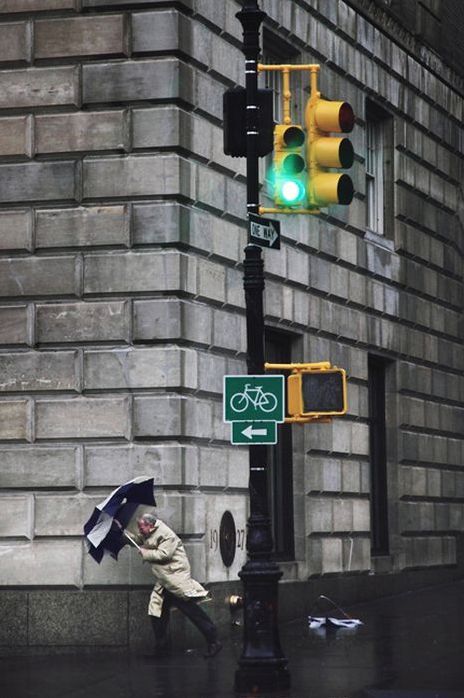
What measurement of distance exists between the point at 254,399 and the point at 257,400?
31 mm

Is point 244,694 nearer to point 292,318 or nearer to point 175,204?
point 175,204

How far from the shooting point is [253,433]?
17.3 meters

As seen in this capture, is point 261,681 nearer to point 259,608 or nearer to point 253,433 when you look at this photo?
point 259,608

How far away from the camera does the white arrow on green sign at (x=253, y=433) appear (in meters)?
17.2

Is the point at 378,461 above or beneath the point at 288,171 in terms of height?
beneath

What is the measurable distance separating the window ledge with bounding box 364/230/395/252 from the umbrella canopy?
366 inches

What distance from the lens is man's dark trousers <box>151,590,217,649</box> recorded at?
20.2 m

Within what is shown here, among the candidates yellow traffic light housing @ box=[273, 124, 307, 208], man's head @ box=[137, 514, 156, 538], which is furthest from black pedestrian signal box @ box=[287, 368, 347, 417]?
man's head @ box=[137, 514, 156, 538]

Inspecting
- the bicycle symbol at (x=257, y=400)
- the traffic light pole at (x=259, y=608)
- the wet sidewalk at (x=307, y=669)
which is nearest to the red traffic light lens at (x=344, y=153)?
the bicycle symbol at (x=257, y=400)

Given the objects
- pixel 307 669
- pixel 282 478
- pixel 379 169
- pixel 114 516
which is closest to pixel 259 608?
pixel 307 669

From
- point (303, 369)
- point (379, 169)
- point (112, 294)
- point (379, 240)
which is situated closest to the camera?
point (303, 369)

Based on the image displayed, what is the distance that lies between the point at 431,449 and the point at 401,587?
3086 millimetres

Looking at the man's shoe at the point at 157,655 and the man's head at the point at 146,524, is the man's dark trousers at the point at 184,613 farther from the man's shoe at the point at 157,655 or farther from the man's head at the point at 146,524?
the man's head at the point at 146,524

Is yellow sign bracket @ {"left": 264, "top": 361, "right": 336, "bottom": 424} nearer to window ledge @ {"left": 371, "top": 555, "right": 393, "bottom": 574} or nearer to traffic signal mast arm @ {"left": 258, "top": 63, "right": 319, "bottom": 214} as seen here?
traffic signal mast arm @ {"left": 258, "top": 63, "right": 319, "bottom": 214}
